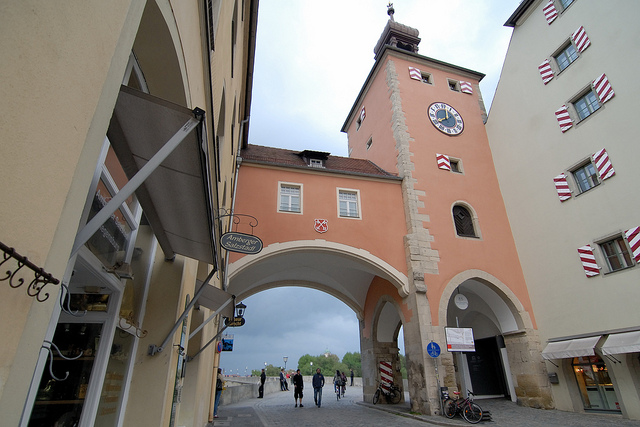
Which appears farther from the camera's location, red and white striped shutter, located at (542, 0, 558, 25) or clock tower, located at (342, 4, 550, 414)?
red and white striped shutter, located at (542, 0, 558, 25)

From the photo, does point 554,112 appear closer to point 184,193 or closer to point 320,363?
point 184,193

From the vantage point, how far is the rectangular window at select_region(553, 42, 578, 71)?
12945 mm

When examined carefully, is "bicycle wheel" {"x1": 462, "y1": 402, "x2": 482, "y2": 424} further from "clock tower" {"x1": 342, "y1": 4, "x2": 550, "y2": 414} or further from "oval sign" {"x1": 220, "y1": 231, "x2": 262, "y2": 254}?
"oval sign" {"x1": 220, "y1": 231, "x2": 262, "y2": 254}

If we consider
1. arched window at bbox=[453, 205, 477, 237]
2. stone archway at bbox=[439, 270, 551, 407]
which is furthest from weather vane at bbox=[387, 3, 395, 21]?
stone archway at bbox=[439, 270, 551, 407]

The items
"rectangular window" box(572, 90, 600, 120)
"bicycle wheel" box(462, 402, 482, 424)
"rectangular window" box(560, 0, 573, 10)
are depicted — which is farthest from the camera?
"rectangular window" box(560, 0, 573, 10)

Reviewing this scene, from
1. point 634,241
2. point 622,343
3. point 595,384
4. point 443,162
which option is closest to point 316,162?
point 443,162

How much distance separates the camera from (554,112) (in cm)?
1316

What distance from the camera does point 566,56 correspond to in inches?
521

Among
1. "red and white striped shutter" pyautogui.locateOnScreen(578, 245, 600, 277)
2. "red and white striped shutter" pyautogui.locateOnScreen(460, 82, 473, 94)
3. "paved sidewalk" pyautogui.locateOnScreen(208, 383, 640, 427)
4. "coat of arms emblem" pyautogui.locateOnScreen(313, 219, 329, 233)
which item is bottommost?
"paved sidewalk" pyautogui.locateOnScreen(208, 383, 640, 427)

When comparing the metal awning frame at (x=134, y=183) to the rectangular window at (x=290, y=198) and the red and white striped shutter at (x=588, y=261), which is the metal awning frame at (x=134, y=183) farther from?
the red and white striped shutter at (x=588, y=261)

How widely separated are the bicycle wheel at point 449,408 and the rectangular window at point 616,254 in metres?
5.92

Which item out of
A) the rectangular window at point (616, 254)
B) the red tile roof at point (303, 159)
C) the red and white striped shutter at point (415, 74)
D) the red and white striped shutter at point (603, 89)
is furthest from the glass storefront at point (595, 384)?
the red and white striped shutter at point (415, 74)

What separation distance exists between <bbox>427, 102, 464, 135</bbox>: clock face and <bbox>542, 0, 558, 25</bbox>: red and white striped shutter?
461 centimetres

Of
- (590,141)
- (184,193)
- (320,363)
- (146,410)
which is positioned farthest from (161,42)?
(320,363)
